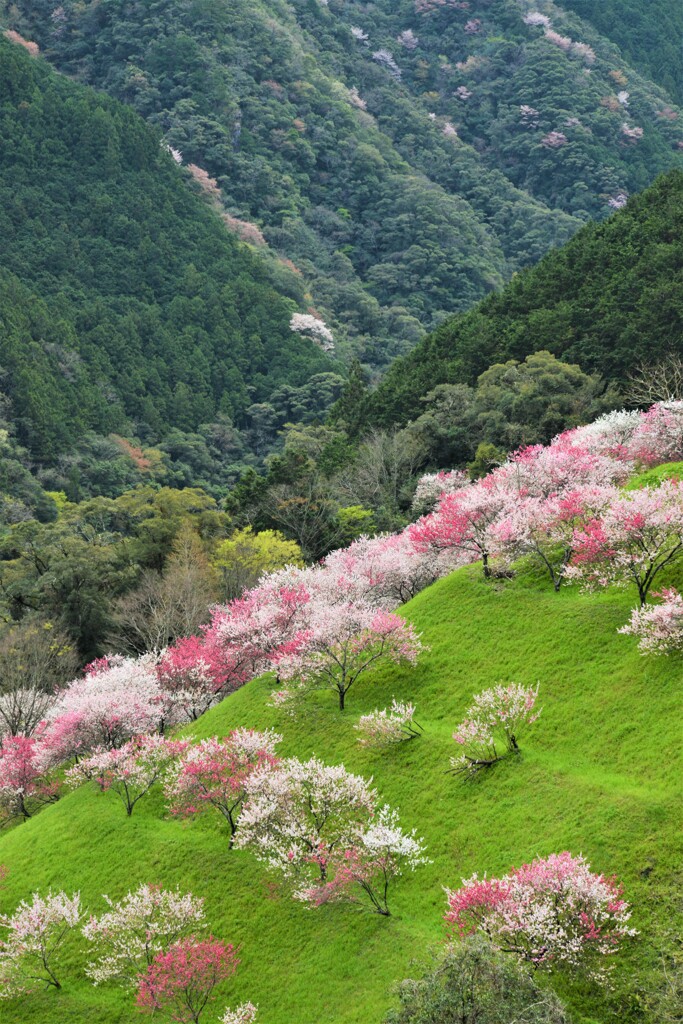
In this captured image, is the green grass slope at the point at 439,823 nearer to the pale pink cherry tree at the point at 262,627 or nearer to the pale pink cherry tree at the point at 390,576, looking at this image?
the pale pink cherry tree at the point at 262,627

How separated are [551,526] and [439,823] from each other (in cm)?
1428

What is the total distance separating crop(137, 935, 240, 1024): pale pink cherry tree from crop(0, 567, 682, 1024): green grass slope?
1.76 feet

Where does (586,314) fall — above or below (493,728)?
above

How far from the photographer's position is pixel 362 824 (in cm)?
2859

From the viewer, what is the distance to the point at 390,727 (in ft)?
110

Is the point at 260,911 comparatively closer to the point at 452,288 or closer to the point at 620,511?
the point at 620,511

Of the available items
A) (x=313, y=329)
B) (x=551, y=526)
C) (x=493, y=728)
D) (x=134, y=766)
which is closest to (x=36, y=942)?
(x=134, y=766)

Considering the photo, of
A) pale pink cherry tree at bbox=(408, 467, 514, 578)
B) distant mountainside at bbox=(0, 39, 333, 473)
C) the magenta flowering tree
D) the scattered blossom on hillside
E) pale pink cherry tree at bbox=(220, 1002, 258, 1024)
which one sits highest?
pale pink cherry tree at bbox=(408, 467, 514, 578)

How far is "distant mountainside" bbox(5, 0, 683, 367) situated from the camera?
161m

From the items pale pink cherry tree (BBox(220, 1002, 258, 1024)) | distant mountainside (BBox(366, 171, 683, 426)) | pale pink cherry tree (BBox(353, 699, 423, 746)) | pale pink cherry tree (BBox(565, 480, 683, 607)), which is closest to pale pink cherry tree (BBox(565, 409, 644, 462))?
pale pink cherry tree (BBox(565, 480, 683, 607))

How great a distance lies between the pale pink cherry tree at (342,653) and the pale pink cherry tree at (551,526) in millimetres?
5537

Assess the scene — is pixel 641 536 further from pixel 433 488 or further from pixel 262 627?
pixel 433 488

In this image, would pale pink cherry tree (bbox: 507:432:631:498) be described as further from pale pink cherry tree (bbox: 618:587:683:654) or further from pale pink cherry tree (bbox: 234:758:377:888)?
pale pink cherry tree (bbox: 234:758:377:888)

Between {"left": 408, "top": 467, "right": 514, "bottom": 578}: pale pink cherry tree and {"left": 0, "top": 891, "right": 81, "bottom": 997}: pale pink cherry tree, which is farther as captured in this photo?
{"left": 408, "top": 467, "right": 514, "bottom": 578}: pale pink cherry tree
